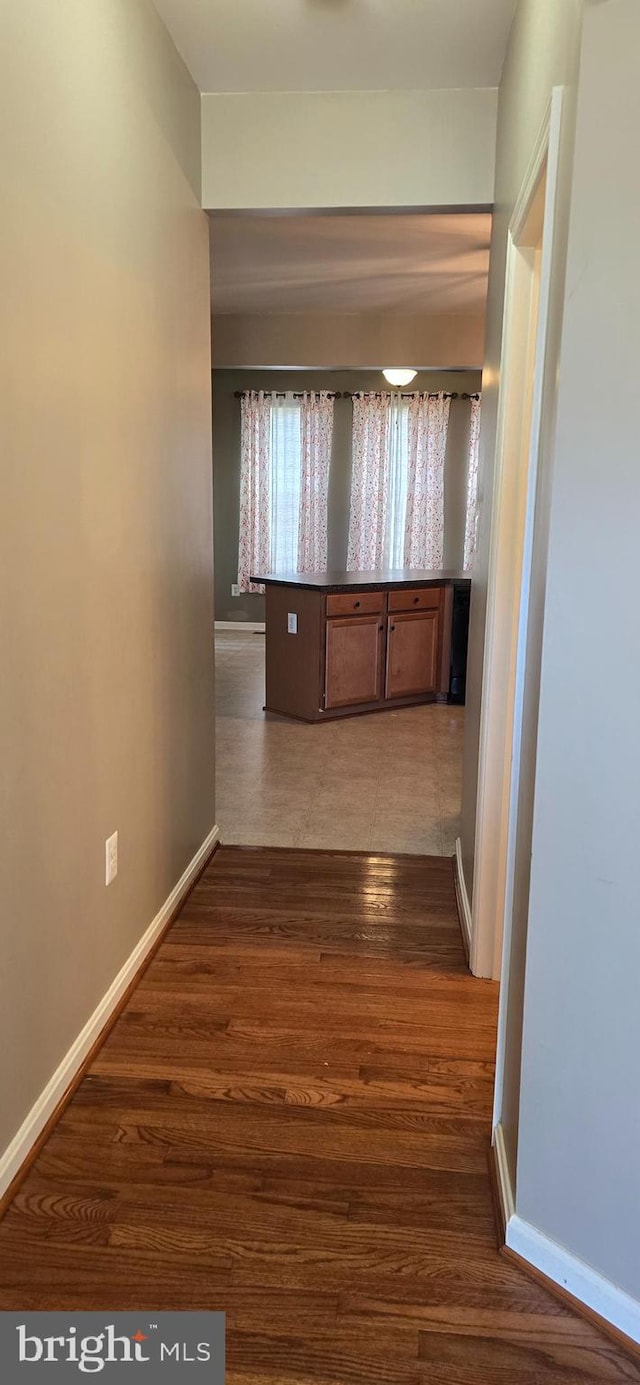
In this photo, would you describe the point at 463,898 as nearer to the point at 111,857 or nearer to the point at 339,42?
the point at 111,857

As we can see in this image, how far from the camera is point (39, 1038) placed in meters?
1.89

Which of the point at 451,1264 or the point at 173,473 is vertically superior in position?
the point at 173,473

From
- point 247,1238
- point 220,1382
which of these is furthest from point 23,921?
point 220,1382

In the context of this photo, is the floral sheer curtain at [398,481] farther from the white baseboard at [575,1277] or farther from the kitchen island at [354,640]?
the white baseboard at [575,1277]

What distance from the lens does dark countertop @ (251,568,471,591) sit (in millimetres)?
5500

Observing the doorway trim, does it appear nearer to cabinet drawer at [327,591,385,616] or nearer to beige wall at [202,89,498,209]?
beige wall at [202,89,498,209]

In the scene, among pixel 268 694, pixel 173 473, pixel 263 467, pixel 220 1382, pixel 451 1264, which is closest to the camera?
pixel 220 1382

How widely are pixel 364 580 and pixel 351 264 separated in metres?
1.94

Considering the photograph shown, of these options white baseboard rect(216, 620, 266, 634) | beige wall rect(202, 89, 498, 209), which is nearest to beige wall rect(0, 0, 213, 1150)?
beige wall rect(202, 89, 498, 209)

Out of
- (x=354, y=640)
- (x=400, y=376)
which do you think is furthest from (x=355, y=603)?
(x=400, y=376)

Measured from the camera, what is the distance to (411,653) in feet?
19.9

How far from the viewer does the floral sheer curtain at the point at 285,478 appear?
847 centimetres

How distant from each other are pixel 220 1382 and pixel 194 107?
323cm

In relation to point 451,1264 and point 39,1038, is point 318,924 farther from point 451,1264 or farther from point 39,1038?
point 451,1264
